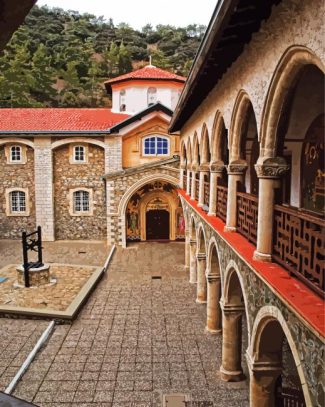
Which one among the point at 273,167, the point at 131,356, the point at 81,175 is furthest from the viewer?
the point at 81,175

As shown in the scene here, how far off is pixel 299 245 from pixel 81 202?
69.3 ft

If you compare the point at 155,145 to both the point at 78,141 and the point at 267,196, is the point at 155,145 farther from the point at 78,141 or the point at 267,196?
the point at 267,196

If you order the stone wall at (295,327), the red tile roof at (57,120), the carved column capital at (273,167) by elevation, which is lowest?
the stone wall at (295,327)

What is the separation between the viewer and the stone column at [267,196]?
533 cm

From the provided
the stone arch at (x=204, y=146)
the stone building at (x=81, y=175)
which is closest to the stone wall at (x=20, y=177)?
the stone building at (x=81, y=175)

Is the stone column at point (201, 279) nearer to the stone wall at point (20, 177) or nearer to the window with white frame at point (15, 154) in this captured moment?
the stone wall at point (20, 177)

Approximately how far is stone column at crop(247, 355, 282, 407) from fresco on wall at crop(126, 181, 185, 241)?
18731 mm

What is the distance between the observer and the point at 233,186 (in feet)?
25.0

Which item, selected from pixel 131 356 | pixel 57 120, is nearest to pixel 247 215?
pixel 131 356

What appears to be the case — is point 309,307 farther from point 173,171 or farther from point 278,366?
point 173,171

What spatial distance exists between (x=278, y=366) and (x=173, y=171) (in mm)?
17518

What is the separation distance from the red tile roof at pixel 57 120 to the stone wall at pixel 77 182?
4.59 feet

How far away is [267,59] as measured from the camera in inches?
205

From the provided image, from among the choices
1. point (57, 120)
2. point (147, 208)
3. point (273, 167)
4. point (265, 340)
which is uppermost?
point (57, 120)
